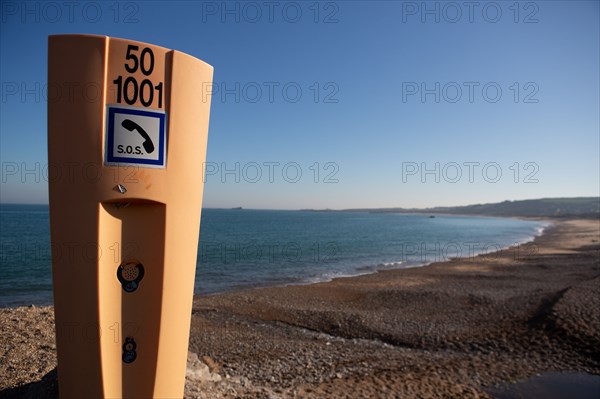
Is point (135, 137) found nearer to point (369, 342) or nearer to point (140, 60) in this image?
point (140, 60)

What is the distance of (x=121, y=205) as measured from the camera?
3.39 meters

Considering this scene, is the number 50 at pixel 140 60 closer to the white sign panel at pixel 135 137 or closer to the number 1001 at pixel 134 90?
the number 1001 at pixel 134 90

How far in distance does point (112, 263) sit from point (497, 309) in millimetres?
13755

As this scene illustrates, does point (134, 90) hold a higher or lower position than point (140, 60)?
lower

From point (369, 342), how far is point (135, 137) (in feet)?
30.1

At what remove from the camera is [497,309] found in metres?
13.5

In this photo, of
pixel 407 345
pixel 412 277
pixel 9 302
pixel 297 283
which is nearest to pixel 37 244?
pixel 9 302

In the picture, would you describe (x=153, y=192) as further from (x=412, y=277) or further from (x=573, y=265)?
(x=573, y=265)

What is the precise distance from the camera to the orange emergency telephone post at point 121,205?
319 centimetres

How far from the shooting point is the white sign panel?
10.7 ft

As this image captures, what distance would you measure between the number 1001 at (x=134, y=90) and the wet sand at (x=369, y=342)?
3.80 metres

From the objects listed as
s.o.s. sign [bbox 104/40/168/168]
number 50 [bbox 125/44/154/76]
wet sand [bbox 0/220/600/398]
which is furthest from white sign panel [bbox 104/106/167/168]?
wet sand [bbox 0/220/600/398]

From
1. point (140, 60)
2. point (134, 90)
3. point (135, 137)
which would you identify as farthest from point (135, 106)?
point (140, 60)

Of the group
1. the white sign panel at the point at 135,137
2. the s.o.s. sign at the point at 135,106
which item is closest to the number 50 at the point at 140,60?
the s.o.s. sign at the point at 135,106
